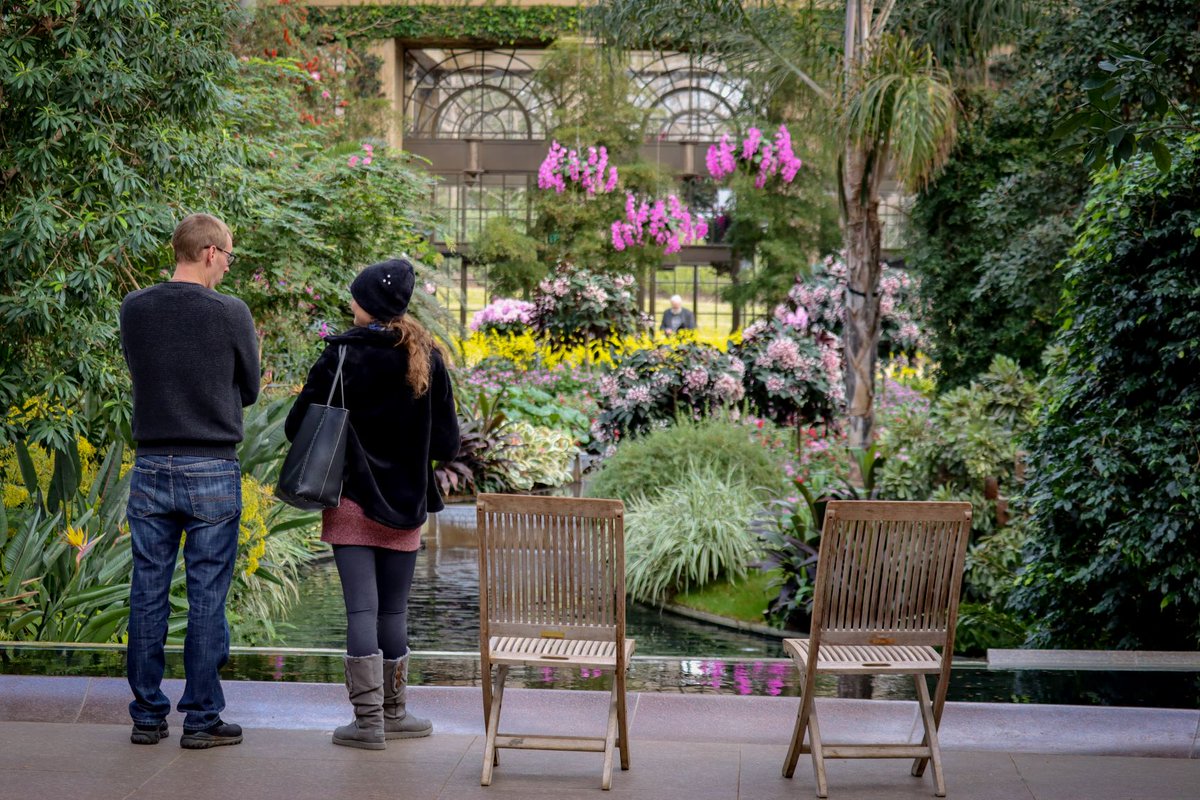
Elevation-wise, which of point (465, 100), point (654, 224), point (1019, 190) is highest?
point (465, 100)

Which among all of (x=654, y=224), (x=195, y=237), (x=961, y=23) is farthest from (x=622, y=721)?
(x=654, y=224)

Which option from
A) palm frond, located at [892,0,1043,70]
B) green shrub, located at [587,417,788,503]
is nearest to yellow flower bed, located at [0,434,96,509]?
green shrub, located at [587,417,788,503]

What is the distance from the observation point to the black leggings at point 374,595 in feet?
12.7

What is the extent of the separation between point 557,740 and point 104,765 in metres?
1.27

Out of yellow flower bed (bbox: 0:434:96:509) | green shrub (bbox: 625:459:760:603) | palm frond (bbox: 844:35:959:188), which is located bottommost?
green shrub (bbox: 625:459:760:603)

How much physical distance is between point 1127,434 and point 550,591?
2876mm

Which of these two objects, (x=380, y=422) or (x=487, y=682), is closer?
(x=487, y=682)

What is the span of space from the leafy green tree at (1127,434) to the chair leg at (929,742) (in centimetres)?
196

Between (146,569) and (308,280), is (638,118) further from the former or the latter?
(146,569)

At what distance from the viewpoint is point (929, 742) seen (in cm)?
363

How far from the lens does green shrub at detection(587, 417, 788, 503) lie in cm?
934

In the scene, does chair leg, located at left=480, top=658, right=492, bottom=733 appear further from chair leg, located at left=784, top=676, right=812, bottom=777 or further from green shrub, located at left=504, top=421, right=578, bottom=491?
green shrub, located at left=504, top=421, right=578, bottom=491

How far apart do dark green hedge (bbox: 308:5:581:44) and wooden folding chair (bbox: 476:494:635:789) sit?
74.7 ft

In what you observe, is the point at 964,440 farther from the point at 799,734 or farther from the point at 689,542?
the point at 799,734
